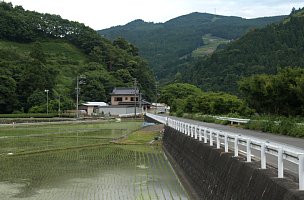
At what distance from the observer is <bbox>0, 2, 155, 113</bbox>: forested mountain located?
274ft

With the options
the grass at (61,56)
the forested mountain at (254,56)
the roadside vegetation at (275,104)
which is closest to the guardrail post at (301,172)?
the roadside vegetation at (275,104)

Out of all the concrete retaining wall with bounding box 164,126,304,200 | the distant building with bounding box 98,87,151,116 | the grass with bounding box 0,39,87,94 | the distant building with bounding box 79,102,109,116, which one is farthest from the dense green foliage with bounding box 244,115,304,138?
the grass with bounding box 0,39,87,94

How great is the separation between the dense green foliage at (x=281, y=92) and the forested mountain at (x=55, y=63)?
51780 millimetres

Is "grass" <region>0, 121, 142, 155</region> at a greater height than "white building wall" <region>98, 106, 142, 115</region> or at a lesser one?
lesser

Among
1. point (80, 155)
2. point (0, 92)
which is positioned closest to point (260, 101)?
point (80, 155)

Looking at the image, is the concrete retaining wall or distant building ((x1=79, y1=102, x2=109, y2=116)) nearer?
the concrete retaining wall

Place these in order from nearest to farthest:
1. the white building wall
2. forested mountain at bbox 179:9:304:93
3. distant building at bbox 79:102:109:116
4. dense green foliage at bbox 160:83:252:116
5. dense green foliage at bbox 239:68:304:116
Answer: dense green foliage at bbox 239:68:304:116, dense green foliage at bbox 160:83:252:116, distant building at bbox 79:102:109:116, the white building wall, forested mountain at bbox 179:9:304:93

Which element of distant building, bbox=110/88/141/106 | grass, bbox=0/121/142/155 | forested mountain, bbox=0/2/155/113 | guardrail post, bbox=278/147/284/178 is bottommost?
grass, bbox=0/121/142/155

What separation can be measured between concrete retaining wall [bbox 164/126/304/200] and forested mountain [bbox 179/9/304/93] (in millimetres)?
84155

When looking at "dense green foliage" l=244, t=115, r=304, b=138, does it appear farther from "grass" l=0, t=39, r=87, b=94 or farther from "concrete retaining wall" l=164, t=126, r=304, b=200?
"grass" l=0, t=39, r=87, b=94

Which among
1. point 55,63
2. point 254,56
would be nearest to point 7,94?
point 55,63

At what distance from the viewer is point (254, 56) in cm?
11125

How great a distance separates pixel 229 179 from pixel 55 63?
376 feet

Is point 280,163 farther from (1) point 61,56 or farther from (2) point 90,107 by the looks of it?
(1) point 61,56
